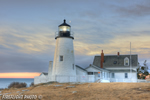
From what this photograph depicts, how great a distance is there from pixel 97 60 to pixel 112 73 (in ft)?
24.1

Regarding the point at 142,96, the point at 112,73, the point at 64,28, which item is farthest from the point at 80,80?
the point at 142,96

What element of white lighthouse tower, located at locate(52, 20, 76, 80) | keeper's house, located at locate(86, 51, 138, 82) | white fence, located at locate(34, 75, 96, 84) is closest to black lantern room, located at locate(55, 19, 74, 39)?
white lighthouse tower, located at locate(52, 20, 76, 80)

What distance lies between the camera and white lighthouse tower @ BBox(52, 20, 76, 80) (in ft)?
114

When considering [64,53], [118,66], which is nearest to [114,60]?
[118,66]

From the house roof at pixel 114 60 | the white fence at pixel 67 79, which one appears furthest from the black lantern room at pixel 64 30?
the house roof at pixel 114 60

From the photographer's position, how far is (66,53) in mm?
35125

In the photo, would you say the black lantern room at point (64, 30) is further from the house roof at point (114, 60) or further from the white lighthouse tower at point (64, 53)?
the house roof at point (114, 60)

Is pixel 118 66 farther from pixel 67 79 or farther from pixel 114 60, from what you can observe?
pixel 67 79

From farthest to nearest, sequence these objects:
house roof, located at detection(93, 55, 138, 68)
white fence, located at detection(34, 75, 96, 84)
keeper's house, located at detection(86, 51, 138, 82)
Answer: house roof, located at detection(93, 55, 138, 68) → keeper's house, located at detection(86, 51, 138, 82) → white fence, located at detection(34, 75, 96, 84)

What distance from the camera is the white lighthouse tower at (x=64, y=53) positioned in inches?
1372

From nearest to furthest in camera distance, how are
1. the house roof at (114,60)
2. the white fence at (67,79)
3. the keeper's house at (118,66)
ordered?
the white fence at (67,79) < the keeper's house at (118,66) < the house roof at (114,60)

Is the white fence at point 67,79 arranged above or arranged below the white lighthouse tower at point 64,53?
below

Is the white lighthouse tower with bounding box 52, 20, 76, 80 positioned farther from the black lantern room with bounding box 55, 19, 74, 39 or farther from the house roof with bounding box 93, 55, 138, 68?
the house roof with bounding box 93, 55, 138, 68

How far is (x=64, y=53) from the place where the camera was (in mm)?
35062
